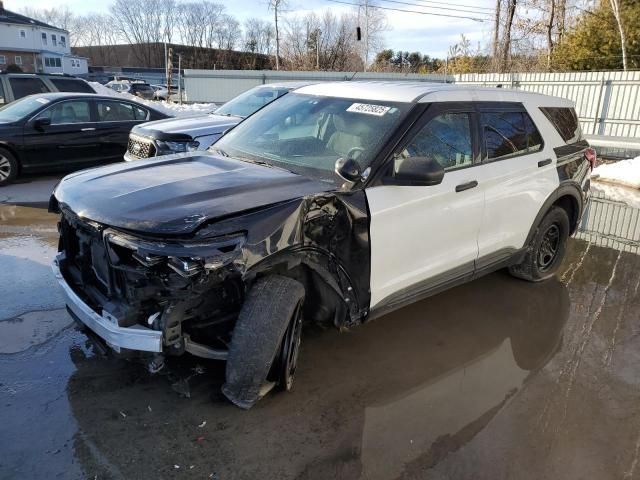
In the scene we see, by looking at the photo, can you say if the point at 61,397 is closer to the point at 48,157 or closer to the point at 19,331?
the point at 19,331

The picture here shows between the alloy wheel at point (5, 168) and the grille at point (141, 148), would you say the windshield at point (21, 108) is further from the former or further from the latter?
the grille at point (141, 148)

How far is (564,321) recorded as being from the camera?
4.50 metres

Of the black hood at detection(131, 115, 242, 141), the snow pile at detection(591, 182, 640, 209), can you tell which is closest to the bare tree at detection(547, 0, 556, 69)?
the snow pile at detection(591, 182, 640, 209)

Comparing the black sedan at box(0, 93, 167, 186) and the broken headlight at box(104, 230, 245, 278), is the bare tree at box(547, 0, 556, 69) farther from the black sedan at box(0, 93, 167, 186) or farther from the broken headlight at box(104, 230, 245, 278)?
the broken headlight at box(104, 230, 245, 278)

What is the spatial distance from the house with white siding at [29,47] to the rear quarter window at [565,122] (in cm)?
7117

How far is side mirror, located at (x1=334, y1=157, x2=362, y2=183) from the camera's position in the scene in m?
3.17

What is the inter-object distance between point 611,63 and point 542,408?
2381 centimetres

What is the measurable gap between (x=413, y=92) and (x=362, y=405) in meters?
2.25

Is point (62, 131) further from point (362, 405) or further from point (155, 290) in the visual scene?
point (362, 405)

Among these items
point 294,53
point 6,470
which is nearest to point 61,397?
A: point 6,470

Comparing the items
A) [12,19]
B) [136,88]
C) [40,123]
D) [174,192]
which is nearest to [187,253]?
[174,192]

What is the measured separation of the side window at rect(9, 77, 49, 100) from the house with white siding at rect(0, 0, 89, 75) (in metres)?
61.4

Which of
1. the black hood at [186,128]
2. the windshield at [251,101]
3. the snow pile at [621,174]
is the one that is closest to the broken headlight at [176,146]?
the black hood at [186,128]

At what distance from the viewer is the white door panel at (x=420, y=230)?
3.31m
